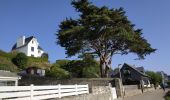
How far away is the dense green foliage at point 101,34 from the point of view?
3250 centimetres

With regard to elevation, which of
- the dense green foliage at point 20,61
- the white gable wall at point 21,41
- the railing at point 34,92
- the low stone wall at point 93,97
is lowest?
the low stone wall at point 93,97

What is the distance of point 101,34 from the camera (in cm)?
3316

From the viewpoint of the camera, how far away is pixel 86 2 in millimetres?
37125

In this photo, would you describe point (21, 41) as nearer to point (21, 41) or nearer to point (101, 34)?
point (21, 41)

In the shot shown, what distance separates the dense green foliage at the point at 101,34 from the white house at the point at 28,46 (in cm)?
4381

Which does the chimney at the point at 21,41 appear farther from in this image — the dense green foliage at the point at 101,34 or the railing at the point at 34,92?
the railing at the point at 34,92

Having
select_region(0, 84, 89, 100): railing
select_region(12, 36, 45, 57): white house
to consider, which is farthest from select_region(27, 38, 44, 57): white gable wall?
select_region(0, 84, 89, 100): railing

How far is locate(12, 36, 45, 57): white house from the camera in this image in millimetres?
78562

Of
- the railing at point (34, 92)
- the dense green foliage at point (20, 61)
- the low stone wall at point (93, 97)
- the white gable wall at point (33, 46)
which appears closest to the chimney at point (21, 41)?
the white gable wall at point (33, 46)

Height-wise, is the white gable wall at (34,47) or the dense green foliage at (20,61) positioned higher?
the white gable wall at (34,47)

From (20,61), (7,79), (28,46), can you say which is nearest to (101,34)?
(7,79)

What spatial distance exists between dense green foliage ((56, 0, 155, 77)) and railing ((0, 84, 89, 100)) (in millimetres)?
15962

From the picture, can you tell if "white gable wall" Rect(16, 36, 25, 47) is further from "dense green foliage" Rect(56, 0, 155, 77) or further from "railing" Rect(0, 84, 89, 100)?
"railing" Rect(0, 84, 89, 100)

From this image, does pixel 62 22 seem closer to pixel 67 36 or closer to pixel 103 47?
pixel 67 36
